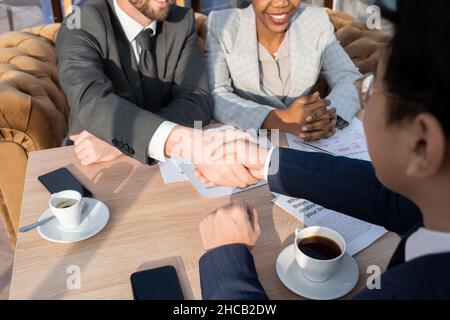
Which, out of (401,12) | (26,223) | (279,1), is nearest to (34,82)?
(26,223)

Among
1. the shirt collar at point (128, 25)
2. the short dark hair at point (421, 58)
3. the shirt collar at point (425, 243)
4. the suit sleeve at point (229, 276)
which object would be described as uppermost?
the short dark hair at point (421, 58)

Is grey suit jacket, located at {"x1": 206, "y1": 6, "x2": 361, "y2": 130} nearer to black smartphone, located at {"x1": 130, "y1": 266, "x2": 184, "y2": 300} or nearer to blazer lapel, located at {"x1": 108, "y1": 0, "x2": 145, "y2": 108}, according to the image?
blazer lapel, located at {"x1": 108, "y1": 0, "x2": 145, "y2": 108}

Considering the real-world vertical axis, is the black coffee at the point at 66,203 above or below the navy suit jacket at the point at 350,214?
below

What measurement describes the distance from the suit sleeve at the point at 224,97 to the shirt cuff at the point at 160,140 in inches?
16.6

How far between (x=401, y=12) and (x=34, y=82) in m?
1.65

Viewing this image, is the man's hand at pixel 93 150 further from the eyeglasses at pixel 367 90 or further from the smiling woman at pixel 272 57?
the eyeglasses at pixel 367 90

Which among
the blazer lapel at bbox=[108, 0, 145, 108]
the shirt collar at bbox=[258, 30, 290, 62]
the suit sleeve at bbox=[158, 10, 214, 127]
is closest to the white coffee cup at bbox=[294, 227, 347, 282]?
the suit sleeve at bbox=[158, 10, 214, 127]

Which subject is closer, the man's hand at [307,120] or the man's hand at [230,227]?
the man's hand at [230,227]

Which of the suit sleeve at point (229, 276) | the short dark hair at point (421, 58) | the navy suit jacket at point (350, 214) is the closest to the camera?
the short dark hair at point (421, 58)

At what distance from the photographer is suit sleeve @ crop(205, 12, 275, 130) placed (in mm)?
1560

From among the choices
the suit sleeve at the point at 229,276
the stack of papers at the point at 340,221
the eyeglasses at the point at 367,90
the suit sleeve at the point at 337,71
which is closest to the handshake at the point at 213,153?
the stack of papers at the point at 340,221

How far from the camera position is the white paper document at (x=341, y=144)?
1343 millimetres

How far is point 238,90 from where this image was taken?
1820mm

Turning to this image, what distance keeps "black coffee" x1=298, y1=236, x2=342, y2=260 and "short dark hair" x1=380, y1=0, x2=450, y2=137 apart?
40cm
